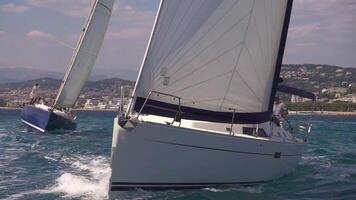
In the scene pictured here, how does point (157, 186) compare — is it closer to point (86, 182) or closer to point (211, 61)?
→ point (86, 182)

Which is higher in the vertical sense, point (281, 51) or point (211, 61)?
point (281, 51)

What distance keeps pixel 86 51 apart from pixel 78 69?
1.24 metres

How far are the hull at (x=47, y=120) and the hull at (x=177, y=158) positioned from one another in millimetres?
20900

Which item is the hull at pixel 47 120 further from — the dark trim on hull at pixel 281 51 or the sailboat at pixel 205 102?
the dark trim on hull at pixel 281 51

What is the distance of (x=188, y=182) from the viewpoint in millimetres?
13117

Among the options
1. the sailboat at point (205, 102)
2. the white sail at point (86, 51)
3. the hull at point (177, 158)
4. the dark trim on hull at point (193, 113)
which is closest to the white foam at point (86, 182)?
the hull at point (177, 158)

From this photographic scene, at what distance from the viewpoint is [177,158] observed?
41.6ft

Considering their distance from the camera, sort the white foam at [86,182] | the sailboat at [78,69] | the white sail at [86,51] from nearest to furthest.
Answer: the white foam at [86,182], the sailboat at [78,69], the white sail at [86,51]

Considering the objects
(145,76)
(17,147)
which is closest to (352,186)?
(145,76)

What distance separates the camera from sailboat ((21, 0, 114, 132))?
34.4m

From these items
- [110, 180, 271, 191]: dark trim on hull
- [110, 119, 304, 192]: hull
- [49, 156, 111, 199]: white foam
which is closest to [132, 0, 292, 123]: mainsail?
[110, 119, 304, 192]: hull

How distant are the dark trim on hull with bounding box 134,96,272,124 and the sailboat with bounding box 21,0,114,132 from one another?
67.7ft

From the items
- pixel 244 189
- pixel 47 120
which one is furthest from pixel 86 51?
pixel 244 189

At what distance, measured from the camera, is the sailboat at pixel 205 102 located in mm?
12516
